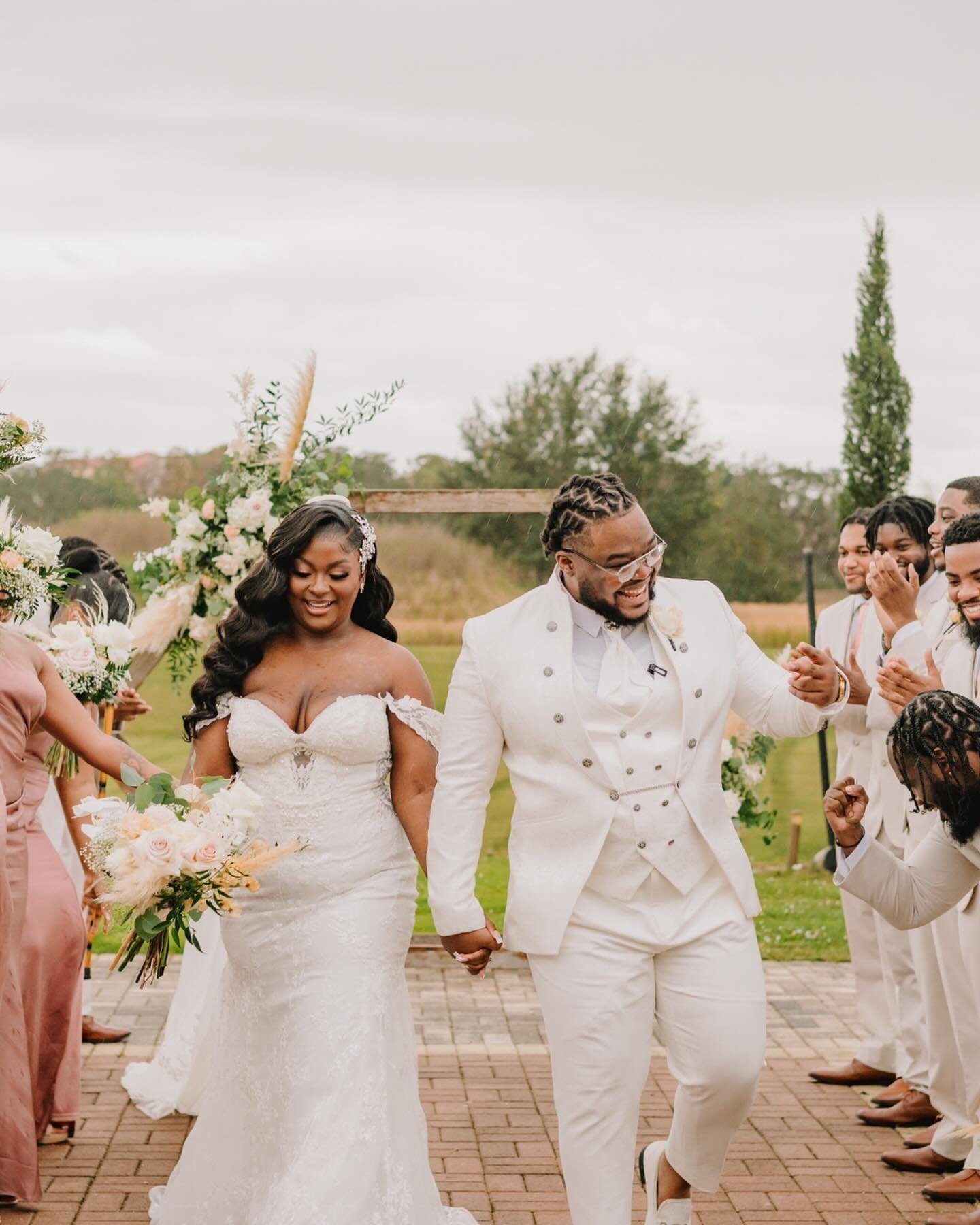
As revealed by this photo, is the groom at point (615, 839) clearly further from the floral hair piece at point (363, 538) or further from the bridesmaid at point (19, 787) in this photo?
the bridesmaid at point (19, 787)

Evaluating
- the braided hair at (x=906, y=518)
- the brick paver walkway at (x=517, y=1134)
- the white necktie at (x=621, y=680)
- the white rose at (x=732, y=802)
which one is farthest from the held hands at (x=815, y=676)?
the white rose at (x=732, y=802)

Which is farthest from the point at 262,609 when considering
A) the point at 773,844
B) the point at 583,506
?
the point at 773,844

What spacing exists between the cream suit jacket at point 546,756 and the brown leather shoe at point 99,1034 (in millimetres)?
3762

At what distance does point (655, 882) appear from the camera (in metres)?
4.47

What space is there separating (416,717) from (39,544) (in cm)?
145

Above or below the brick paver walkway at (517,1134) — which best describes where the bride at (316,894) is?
above

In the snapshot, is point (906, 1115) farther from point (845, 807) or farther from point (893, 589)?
point (845, 807)

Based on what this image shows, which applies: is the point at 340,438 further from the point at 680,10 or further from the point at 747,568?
the point at 747,568

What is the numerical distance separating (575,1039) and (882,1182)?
1964mm

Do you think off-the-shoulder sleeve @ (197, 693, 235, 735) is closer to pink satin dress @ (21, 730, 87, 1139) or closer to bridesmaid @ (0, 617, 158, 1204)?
bridesmaid @ (0, 617, 158, 1204)

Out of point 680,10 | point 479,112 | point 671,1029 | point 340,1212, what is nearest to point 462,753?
point 671,1029

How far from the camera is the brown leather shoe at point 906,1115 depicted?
6.38 metres

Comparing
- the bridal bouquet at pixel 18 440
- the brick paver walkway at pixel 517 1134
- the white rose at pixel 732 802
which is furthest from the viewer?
the white rose at pixel 732 802

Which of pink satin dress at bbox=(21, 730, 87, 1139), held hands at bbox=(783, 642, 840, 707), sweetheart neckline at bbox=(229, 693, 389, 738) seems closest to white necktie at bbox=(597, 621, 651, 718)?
held hands at bbox=(783, 642, 840, 707)
